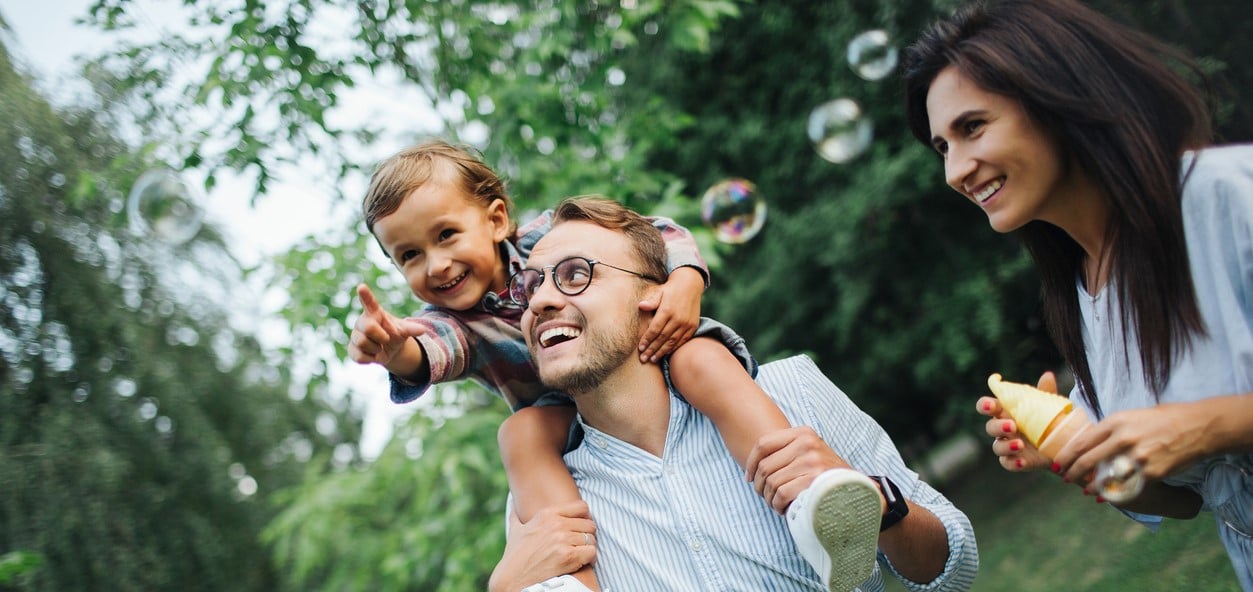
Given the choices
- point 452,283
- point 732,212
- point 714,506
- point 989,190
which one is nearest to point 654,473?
point 714,506

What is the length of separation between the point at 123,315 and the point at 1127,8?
5911mm

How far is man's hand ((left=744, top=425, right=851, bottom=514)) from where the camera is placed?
5.69 feet

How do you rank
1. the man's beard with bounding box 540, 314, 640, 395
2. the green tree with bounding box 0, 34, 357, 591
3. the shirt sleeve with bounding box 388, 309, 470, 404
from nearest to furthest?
the man's beard with bounding box 540, 314, 640, 395 < the shirt sleeve with bounding box 388, 309, 470, 404 < the green tree with bounding box 0, 34, 357, 591

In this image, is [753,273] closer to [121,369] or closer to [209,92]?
[121,369]

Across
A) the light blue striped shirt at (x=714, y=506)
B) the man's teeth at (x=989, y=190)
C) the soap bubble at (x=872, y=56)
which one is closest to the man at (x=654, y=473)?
the light blue striped shirt at (x=714, y=506)

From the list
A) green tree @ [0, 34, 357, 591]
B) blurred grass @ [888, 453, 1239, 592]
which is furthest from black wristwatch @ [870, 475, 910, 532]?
green tree @ [0, 34, 357, 591]

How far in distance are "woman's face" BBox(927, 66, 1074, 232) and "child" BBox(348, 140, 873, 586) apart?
0.56m

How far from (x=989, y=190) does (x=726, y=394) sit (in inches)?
24.5

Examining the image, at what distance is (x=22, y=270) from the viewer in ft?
18.6

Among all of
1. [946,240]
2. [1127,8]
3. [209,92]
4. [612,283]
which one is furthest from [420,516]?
[946,240]

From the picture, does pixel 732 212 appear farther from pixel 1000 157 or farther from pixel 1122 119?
pixel 1122 119

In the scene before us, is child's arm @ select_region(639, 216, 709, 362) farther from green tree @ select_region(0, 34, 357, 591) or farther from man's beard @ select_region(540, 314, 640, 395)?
green tree @ select_region(0, 34, 357, 591)

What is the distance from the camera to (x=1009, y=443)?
1.74 m

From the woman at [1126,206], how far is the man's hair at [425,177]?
115 cm
